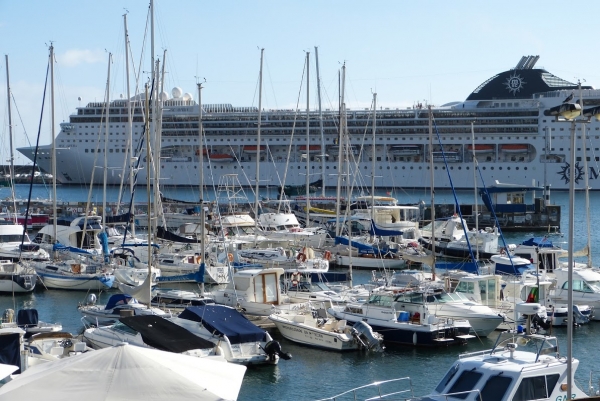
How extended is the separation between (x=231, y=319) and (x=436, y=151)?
59.6 metres

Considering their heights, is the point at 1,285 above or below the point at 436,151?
below

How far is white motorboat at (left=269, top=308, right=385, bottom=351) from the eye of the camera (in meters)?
18.4

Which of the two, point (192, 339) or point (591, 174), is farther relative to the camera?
point (591, 174)

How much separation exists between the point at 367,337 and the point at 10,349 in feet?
23.3

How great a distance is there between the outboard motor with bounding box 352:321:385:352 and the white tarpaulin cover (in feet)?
23.3

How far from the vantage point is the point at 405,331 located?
1877 centimetres

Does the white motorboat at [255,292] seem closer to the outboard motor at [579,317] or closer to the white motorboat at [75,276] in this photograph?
the outboard motor at [579,317]

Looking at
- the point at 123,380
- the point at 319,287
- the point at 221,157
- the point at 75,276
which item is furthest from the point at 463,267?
the point at 221,157

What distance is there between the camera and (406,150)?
77188 mm

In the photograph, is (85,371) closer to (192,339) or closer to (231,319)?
(192,339)

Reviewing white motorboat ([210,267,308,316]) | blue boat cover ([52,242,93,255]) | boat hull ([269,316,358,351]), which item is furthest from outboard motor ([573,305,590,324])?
blue boat cover ([52,242,93,255])

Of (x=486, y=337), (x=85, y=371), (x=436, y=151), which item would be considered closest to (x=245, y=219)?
(x=486, y=337)

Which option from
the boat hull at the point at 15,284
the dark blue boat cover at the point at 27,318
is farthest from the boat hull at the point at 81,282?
the dark blue boat cover at the point at 27,318

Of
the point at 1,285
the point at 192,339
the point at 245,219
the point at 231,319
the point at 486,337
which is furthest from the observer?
the point at 245,219
